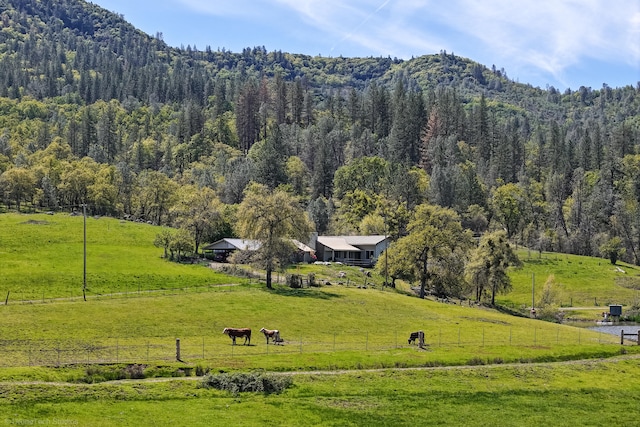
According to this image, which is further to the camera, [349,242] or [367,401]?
[349,242]

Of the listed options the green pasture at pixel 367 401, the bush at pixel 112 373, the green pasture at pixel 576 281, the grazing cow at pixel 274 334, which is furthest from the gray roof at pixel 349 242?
the bush at pixel 112 373

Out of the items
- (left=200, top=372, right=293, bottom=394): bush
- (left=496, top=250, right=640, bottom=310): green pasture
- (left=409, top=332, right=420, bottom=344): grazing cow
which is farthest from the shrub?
(left=496, top=250, right=640, bottom=310): green pasture

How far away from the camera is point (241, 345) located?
190 feet

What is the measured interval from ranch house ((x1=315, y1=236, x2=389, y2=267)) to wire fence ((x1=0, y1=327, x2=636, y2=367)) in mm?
56986

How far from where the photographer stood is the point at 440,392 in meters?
48.0

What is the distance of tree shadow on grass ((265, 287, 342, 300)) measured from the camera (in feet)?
283

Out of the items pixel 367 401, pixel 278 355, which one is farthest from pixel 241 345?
pixel 367 401

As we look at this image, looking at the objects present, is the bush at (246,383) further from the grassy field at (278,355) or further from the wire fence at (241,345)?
the wire fence at (241,345)

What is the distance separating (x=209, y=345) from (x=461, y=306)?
48842 millimetres

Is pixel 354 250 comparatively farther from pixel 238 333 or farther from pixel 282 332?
pixel 238 333

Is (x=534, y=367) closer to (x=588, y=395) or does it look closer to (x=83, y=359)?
(x=588, y=395)

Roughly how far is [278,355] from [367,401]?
1114cm

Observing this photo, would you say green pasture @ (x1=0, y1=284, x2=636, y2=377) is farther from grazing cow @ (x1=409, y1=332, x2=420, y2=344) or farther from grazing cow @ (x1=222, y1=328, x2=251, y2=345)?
grazing cow @ (x1=409, y1=332, x2=420, y2=344)

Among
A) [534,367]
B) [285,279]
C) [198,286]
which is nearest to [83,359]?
[534,367]
